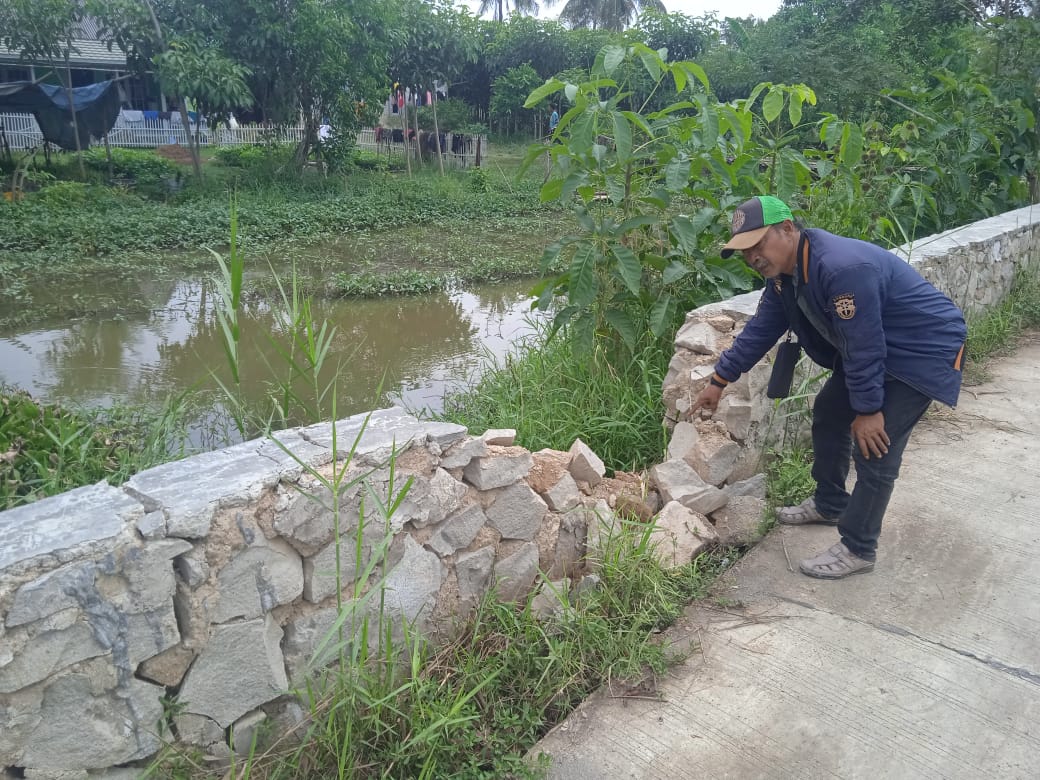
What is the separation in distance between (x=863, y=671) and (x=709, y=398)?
121 cm

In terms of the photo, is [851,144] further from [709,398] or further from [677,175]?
[709,398]

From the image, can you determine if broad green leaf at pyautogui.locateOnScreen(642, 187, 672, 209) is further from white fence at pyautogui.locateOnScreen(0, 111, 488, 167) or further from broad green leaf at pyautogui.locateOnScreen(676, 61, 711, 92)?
white fence at pyautogui.locateOnScreen(0, 111, 488, 167)

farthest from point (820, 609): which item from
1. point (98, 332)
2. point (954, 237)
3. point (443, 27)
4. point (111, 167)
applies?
point (443, 27)

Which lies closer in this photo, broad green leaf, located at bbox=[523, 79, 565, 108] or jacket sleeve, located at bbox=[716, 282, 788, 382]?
jacket sleeve, located at bbox=[716, 282, 788, 382]

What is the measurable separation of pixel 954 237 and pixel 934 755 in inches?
169

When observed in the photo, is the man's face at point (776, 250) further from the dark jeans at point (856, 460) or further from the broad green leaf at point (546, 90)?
the broad green leaf at point (546, 90)

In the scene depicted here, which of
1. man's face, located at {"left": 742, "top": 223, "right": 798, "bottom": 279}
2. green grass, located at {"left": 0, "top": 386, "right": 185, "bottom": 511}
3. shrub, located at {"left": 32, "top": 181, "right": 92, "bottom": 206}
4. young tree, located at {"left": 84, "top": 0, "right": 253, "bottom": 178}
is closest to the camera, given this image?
man's face, located at {"left": 742, "top": 223, "right": 798, "bottom": 279}

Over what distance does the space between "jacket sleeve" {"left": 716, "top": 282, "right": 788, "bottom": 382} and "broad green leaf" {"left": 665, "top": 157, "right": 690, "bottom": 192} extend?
3.09 ft

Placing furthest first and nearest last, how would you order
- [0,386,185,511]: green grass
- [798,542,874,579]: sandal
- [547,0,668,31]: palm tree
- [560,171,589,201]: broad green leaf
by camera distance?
1. [547,0,668,31]: palm tree
2. [560,171,589,201]: broad green leaf
3. [0,386,185,511]: green grass
4. [798,542,874,579]: sandal

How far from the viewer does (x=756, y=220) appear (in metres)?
2.79

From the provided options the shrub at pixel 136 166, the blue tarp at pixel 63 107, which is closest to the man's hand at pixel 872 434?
the shrub at pixel 136 166

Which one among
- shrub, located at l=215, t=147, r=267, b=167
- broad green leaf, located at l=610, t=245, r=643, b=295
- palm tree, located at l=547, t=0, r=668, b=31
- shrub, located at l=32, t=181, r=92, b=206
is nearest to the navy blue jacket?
broad green leaf, located at l=610, t=245, r=643, b=295

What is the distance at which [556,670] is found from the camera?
257 centimetres

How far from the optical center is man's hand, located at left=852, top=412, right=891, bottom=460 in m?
2.84
